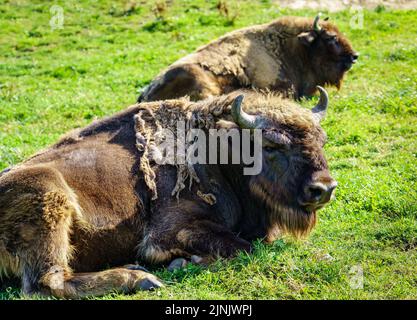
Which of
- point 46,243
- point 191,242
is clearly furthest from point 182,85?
point 46,243

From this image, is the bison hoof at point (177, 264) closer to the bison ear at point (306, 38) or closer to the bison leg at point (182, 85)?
the bison leg at point (182, 85)

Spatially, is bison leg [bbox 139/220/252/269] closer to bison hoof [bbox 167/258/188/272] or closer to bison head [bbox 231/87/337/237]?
bison hoof [bbox 167/258/188/272]

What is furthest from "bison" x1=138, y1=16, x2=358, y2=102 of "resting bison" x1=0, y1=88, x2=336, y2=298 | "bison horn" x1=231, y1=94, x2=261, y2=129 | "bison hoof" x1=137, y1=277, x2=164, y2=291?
"bison hoof" x1=137, y1=277, x2=164, y2=291

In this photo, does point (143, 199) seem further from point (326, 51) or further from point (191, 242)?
point (326, 51)

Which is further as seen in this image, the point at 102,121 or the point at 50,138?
the point at 50,138

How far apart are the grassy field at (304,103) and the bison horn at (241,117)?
51.2 inches

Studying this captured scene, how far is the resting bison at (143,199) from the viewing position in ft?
21.8

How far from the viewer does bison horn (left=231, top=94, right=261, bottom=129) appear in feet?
23.5

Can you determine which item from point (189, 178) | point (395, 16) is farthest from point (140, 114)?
point (395, 16)

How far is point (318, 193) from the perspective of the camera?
268 inches

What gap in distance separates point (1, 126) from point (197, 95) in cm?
385

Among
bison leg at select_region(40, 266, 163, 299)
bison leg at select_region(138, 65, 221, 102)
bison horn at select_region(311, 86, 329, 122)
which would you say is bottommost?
bison leg at select_region(40, 266, 163, 299)
